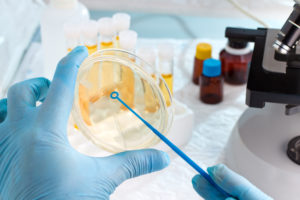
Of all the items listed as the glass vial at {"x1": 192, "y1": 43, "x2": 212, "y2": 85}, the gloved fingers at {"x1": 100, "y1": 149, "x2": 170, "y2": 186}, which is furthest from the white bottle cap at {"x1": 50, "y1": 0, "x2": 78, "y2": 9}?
the gloved fingers at {"x1": 100, "y1": 149, "x2": 170, "y2": 186}

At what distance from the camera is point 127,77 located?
0.87 metres

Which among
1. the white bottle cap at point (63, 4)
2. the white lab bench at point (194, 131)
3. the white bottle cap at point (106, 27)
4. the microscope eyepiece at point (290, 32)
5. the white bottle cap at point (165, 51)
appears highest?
the microscope eyepiece at point (290, 32)

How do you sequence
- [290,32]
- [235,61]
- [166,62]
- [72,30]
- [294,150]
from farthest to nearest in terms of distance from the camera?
[235,61] → [166,62] → [72,30] → [294,150] → [290,32]

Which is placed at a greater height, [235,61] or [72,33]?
[72,33]

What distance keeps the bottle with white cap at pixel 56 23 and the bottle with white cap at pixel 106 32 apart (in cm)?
8

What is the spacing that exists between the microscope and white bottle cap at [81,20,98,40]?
1.08ft

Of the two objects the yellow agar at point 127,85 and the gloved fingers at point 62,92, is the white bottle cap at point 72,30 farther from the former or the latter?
the gloved fingers at point 62,92

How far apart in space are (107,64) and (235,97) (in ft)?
1.50

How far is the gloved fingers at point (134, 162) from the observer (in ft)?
2.06

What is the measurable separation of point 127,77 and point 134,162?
27 centimetres

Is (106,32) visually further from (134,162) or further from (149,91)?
(134,162)

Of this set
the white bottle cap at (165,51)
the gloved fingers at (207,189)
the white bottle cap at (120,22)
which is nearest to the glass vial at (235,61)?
the white bottle cap at (165,51)

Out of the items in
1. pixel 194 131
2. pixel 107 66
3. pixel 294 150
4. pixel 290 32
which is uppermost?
pixel 290 32

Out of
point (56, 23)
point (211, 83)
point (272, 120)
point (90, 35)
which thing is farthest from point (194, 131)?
point (56, 23)
